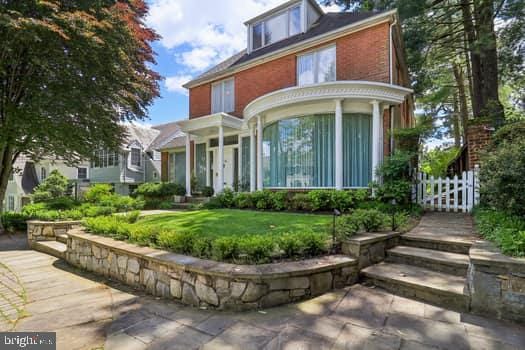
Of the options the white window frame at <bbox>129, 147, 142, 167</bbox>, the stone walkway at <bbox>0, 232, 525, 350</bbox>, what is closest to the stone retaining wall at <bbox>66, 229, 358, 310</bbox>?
the stone walkway at <bbox>0, 232, 525, 350</bbox>

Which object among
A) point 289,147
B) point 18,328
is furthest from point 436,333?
point 289,147

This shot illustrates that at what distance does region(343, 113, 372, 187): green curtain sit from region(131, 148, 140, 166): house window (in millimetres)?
16737

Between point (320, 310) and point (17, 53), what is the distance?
941 centimetres

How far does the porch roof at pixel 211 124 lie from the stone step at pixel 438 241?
7935mm

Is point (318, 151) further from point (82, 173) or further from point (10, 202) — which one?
point (10, 202)

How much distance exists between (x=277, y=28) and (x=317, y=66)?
3.57 metres

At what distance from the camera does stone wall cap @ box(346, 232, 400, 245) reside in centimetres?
370

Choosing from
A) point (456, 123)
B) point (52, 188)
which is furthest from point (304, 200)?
point (52, 188)

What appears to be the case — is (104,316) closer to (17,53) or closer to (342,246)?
(342,246)

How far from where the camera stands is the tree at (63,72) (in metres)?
6.60

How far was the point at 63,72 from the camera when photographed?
293 inches

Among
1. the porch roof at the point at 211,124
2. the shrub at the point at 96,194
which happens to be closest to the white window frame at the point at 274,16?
the porch roof at the point at 211,124

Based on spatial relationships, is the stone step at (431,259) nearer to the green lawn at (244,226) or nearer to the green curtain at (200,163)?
the green lawn at (244,226)

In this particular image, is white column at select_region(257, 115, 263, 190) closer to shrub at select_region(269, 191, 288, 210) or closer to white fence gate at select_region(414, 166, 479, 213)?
shrub at select_region(269, 191, 288, 210)
